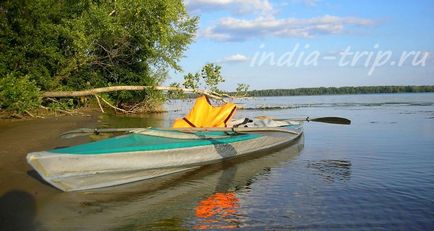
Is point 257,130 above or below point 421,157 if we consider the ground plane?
above

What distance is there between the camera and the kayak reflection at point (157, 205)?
5160mm

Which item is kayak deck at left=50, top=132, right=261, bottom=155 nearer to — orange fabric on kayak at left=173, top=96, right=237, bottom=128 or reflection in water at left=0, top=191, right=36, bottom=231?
reflection in water at left=0, top=191, right=36, bottom=231

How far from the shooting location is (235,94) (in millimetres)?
19016

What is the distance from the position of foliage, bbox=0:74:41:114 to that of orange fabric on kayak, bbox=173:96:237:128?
22.6 feet

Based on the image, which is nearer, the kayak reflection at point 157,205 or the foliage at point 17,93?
the kayak reflection at point 157,205

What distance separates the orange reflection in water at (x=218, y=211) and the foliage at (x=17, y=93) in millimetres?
9901

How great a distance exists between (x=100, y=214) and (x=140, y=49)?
56.5 ft

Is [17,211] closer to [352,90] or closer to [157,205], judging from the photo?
[157,205]

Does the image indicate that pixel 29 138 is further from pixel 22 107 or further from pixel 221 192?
pixel 221 192

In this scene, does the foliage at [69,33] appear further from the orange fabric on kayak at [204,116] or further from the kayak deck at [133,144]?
the kayak deck at [133,144]

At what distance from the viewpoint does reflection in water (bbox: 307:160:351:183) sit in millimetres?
7895

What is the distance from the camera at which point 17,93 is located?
13.4m

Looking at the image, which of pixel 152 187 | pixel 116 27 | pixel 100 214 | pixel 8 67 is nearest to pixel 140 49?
pixel 116 27

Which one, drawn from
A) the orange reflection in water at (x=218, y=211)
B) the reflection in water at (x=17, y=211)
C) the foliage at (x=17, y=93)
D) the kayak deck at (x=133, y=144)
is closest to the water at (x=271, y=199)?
the orange reflection in water at (x=218, y=211)
